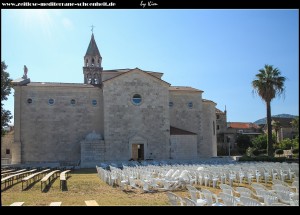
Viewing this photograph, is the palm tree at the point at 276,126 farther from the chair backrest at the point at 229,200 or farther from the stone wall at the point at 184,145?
the chair backrest at the point at 229,200

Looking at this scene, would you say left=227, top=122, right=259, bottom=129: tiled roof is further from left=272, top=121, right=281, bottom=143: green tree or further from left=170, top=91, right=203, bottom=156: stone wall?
left=170, top=91, right=203, bottom=156: stone wall

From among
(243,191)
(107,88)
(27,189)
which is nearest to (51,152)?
(107,88)

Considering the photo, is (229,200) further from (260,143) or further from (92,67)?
(260,143)

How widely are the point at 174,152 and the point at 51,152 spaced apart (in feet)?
48.2

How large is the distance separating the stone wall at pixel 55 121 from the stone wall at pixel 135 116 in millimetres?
2187

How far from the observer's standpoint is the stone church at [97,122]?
121 ft

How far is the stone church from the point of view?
37000mm

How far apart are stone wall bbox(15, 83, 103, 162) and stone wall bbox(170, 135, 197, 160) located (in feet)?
30.4

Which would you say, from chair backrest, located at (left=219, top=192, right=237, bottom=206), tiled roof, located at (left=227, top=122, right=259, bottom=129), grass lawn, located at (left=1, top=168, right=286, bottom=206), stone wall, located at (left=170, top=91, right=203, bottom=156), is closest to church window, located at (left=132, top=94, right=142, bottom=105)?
stone wall, located at (left=170, top=91, right=203, bottom=156)

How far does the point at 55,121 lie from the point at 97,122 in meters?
4.96

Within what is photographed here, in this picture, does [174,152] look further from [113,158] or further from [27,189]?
[27,189]

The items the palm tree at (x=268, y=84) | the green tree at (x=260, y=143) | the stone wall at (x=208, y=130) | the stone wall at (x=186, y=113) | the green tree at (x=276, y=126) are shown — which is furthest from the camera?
the green tree at (x=276, y=126)

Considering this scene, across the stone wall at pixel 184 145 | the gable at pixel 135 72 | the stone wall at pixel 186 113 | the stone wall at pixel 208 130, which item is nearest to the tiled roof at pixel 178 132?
the stone wall at pixel 184 145

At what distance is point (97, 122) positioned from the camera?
129 ft
